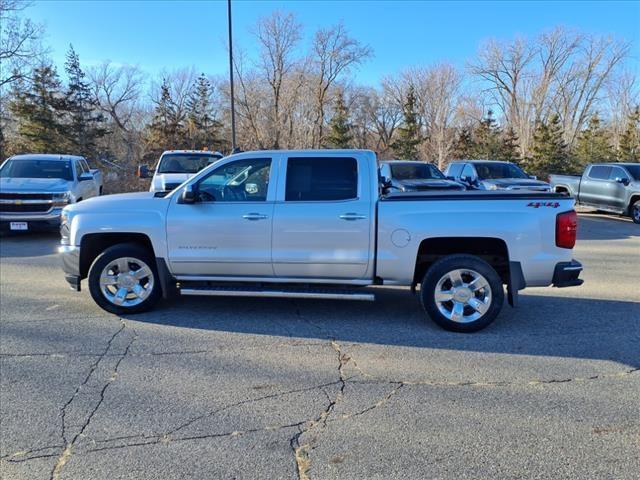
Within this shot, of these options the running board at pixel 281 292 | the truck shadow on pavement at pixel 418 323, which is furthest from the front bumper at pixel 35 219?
the running board at pixel 281 292

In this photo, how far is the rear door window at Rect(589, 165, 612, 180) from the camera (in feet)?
51.8

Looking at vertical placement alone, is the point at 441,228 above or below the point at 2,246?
above

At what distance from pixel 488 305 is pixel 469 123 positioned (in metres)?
46.2

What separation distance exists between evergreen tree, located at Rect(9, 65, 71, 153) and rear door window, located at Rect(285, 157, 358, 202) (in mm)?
34453

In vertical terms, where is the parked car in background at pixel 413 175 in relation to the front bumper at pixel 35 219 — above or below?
above

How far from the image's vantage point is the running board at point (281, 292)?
17.0 ft

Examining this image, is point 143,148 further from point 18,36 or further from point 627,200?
point 627,200

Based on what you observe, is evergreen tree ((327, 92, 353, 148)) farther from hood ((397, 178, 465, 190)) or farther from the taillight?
the taillight

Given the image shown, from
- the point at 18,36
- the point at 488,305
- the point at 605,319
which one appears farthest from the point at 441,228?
the point at 18,36

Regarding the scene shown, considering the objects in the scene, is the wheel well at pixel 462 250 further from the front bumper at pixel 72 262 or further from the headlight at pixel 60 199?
the headlight at pixel 60 199

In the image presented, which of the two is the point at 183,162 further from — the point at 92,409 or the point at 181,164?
the point at 92,409

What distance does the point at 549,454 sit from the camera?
287 cm

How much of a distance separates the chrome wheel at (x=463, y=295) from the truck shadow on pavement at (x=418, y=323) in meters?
0.21

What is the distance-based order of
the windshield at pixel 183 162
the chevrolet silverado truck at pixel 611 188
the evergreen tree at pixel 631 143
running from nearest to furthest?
the windshield at pixel 183 162 < the chevrolet silverado truck at pixel 611 188 < the evergreen tree at pixel 631 143
